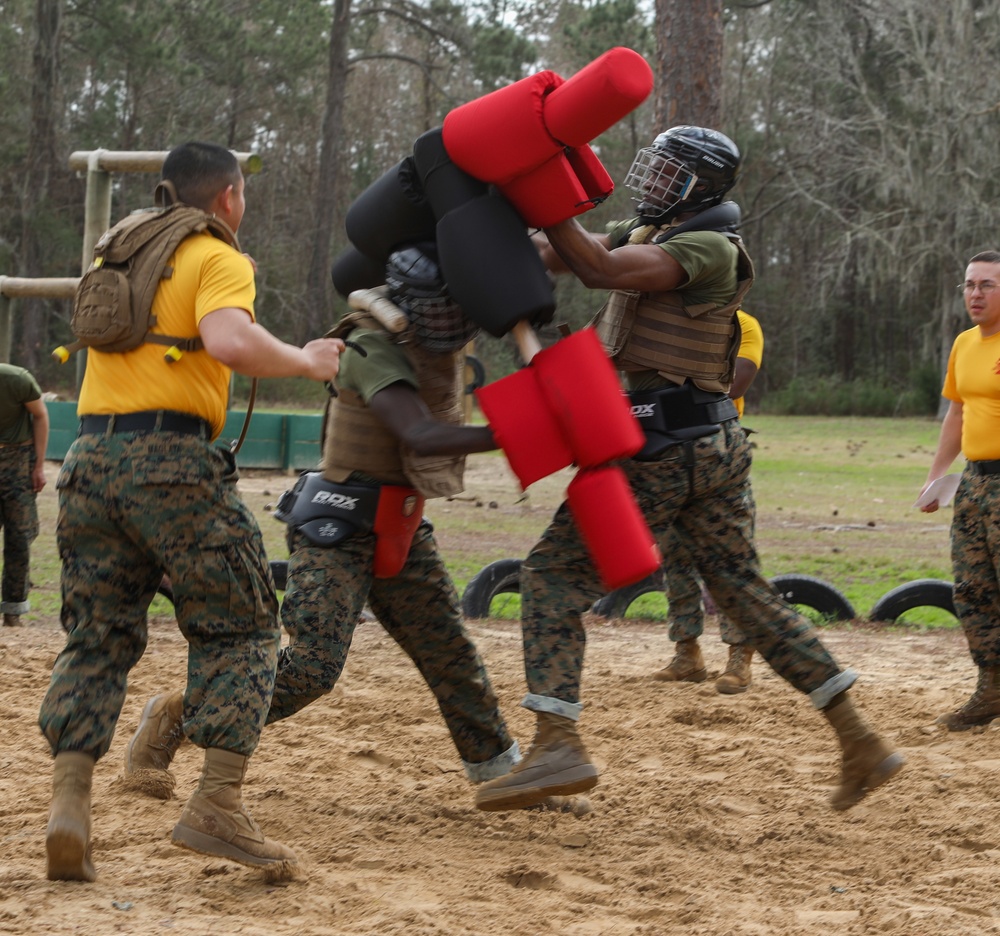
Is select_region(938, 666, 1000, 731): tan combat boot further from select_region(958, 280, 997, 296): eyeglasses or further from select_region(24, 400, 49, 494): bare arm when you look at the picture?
select_region(24, 400, 49, 494): bare arm

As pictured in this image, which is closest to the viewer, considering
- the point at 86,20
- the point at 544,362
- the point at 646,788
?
the point at 544,362

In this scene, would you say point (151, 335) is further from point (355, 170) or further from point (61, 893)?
point (355, 170)

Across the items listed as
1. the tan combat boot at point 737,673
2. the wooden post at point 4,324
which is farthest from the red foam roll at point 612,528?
the wooden post at point 4,324

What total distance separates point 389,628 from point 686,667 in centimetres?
276

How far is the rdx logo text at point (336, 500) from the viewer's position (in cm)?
430

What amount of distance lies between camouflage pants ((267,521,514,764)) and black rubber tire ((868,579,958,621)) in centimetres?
434

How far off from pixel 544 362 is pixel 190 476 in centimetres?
110

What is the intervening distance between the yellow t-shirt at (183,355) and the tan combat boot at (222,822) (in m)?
1.01

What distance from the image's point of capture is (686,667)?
272 inches

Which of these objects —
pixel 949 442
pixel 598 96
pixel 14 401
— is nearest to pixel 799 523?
pixel 949 442

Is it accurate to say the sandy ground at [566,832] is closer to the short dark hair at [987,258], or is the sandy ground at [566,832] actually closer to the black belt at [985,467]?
the black belt at [985,467]

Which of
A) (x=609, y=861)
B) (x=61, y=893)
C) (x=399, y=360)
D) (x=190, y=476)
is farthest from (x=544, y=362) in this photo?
(x=61, y=893)

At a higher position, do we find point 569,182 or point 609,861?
point 569,182

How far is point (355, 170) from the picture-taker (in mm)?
A: 38188
